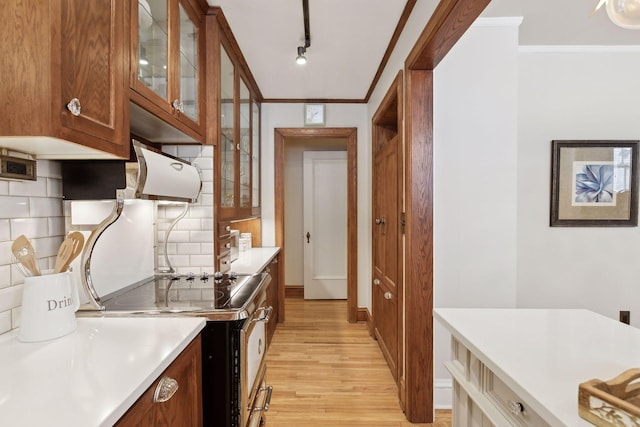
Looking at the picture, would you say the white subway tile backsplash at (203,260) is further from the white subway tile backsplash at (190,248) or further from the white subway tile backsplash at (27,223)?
the white subway tile backsplash at (27,223)

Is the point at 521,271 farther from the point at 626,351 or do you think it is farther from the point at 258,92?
the point at 258,92

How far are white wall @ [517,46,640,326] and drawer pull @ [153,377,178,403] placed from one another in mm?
2588

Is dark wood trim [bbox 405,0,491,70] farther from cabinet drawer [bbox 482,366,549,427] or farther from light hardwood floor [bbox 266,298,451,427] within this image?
light hardwood floor [bbox 266,298,451,427]

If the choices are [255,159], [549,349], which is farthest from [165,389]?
[255,159]

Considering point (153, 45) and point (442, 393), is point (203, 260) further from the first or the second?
point (442, 393)

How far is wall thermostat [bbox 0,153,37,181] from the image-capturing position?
3.16ft

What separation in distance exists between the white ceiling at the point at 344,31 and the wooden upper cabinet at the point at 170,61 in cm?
33

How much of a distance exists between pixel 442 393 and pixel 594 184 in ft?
6.56

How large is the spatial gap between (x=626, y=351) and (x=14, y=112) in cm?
171

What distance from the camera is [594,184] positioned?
2.45 m

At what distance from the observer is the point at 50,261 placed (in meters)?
1.20

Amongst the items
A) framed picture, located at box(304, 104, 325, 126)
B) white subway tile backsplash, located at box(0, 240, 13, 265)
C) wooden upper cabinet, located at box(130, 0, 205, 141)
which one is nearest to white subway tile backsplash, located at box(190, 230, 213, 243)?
wooden upper cabinet, located at box(130, 0, 205, 141)

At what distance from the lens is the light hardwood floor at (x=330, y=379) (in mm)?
1959

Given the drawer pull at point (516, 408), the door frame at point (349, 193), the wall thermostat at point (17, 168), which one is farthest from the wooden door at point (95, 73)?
the door frame at point (349, 193)
